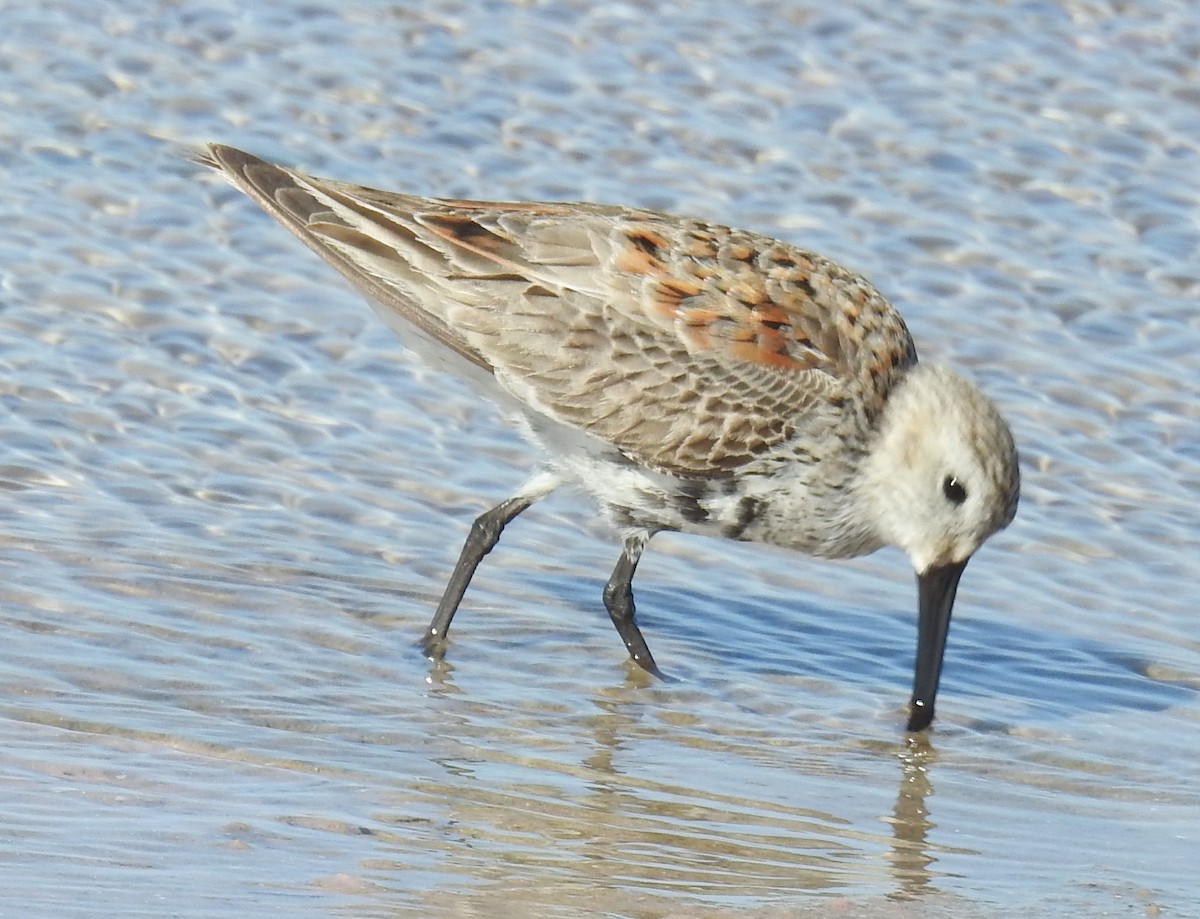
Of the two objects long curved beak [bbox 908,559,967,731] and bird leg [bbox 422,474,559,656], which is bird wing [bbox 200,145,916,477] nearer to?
bird leg [bbox 422,474,559,656]

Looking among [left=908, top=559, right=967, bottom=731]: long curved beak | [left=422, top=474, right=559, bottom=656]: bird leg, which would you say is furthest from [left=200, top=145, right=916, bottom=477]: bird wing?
[left=908, top=559, right=967, bottom=731]: long curved beak

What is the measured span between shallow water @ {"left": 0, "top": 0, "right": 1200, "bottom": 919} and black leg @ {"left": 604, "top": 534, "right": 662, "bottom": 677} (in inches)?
3.4

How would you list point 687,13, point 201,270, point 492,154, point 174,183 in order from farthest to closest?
point 687,13, point 492,154, point 174,183, point 201,270

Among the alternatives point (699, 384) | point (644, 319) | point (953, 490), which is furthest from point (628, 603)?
point (953, 490)

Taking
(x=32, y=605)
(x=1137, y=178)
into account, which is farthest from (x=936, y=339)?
(x=32, y=605)

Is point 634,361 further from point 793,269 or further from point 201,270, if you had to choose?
point 201,270

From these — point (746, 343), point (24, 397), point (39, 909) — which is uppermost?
point (746, 343)

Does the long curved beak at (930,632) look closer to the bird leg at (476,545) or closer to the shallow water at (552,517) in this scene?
the shallow water at (552,517)

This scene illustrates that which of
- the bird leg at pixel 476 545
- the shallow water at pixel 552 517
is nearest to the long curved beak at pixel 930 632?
the shallow water at pixel 552 517

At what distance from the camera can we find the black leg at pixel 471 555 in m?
7.43

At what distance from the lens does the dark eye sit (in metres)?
7.30

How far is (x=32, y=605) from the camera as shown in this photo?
7035 mm

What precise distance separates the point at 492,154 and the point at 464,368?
14.0ft

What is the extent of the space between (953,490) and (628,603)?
3.79 feet
